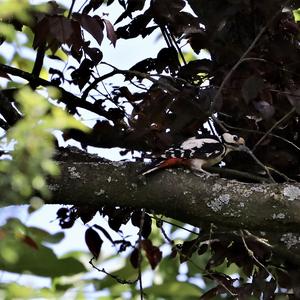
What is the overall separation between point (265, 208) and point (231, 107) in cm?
33

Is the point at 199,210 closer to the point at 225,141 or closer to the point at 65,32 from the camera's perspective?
the point at 225,141

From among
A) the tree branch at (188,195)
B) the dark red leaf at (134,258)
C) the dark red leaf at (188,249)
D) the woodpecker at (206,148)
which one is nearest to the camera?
the tree branch at (188,195)

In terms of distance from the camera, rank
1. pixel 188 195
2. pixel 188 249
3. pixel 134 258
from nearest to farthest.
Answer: pixel 188 195 → pixel 188 249 → pixel 134 258

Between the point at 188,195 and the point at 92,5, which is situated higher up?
the point at 92,5

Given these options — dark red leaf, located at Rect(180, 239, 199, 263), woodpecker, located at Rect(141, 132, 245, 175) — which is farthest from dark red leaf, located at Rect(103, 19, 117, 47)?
dark red leaf, located at Rect(180, 239, 199, 263)

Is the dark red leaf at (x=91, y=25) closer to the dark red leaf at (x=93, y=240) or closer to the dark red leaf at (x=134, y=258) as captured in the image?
the dark red leaf at (x=93, y=240)

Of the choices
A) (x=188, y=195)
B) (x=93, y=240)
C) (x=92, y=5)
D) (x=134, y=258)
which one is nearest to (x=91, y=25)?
(x=92, y=5)

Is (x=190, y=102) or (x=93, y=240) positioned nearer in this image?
(x=190, y=102)

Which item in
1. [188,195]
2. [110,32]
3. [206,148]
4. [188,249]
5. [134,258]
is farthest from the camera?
[134,258]

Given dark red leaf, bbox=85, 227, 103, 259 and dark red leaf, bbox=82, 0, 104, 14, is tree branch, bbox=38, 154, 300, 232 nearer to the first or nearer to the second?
dark red leaf, bbox=85, 227, 103, 259

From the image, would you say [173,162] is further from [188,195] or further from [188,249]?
[188,249]

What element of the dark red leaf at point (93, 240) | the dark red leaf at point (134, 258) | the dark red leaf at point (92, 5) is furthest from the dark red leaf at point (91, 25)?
the dark red leaf at point (134, 258)

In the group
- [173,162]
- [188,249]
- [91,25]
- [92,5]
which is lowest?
[188,249]

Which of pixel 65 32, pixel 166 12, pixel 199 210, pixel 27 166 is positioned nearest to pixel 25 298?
pixel 27 166
